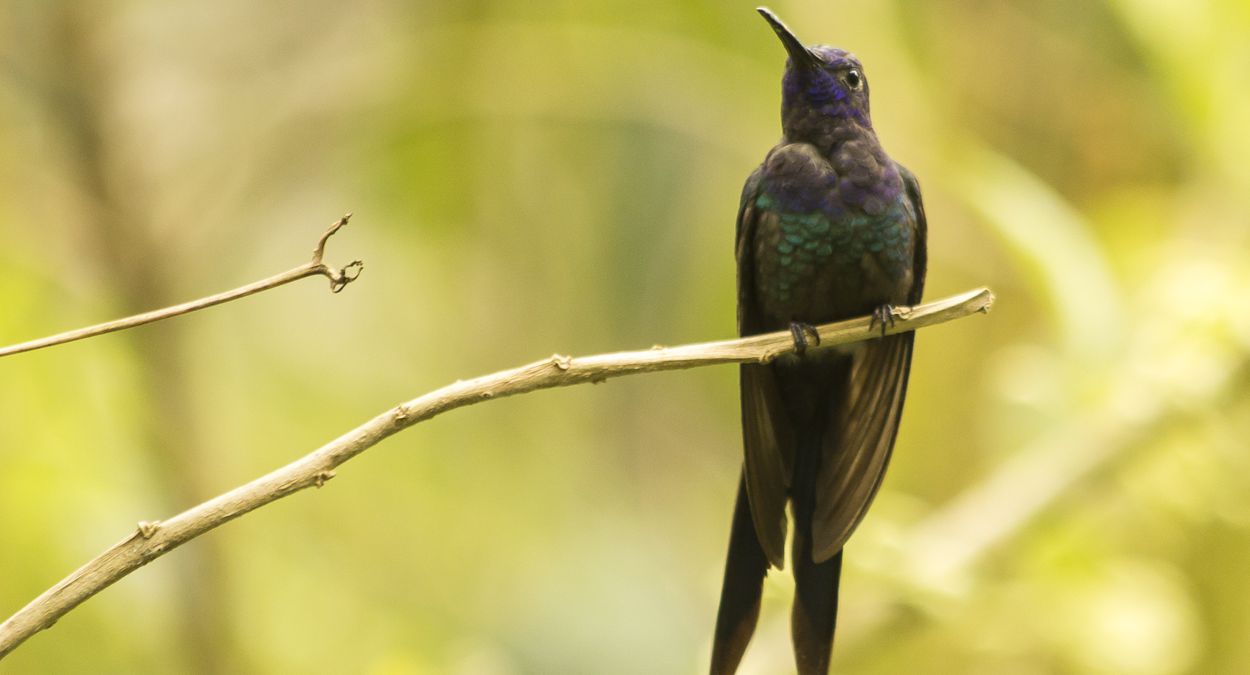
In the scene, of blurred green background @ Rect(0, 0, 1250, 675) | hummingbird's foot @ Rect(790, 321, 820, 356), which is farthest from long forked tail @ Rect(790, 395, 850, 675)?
blurred green background @ Rect(0, 0, 1250, 675)

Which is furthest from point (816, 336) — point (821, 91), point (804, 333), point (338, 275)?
point (338, 275)

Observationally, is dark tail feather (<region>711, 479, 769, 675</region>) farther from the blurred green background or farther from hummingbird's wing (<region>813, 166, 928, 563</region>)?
the blurred green background

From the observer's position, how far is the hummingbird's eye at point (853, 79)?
237 centimetres

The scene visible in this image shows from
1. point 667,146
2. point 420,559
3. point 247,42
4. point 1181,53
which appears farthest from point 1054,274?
point 247,42

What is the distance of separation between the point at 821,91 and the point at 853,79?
8cm

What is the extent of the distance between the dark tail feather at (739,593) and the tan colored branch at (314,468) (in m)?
0.54

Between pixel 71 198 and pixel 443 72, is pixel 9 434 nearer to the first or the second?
pixel 71 198

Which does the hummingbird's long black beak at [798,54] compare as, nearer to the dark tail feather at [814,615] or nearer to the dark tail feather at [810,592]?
the dark tail feather at [810,592]

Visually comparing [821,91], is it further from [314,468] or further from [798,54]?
[314,468]

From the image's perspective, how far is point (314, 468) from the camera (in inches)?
49.6

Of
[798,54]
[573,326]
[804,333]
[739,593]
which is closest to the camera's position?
[739,593]

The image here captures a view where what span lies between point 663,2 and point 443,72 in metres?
0.77

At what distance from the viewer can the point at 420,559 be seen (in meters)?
4.12

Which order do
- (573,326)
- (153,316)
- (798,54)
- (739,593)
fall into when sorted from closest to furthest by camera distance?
1. (153,316)
2. (739,593)
3. (798,54)
4. (573,326)
